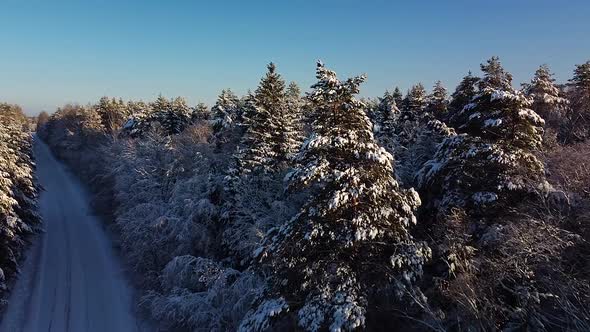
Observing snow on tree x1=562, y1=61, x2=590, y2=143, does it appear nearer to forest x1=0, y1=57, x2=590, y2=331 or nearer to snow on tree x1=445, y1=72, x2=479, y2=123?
forest x1=0, y1=57, x2=590, y2=331

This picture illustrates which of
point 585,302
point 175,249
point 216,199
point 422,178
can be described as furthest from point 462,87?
point 585,302

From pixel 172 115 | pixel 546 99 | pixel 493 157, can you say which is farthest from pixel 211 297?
pixel 172 115

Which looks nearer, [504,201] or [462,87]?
[504,201]

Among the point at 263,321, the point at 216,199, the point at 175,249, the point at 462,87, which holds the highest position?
the point at 462,87

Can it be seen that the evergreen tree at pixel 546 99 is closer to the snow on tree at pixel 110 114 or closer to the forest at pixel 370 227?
the forest at pixel 370 227

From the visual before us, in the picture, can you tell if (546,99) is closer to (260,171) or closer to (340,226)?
Result: (260,171)

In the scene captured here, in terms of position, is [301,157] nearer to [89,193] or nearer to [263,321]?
[263,321]
